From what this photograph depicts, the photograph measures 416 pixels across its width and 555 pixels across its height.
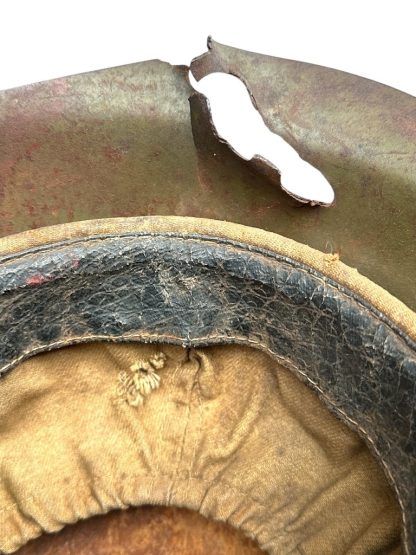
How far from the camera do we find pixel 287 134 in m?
0.81

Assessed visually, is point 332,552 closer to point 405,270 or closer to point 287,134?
point 405,270

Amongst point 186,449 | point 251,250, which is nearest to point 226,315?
point 251,250


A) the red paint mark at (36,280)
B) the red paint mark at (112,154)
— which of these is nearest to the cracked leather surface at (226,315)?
the red paint mark at (36,280)

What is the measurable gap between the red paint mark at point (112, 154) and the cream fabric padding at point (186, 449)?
26 cm

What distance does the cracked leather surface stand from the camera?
75cm

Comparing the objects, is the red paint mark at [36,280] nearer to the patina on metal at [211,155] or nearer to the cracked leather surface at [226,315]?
the cracked leather surface at [226,315]

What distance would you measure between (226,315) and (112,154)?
26 cm

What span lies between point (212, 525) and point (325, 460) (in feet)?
0.67

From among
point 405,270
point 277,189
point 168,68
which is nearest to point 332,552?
point 405,270

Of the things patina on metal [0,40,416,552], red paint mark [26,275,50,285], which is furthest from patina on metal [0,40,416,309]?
red paint mark [26,275,50,285]

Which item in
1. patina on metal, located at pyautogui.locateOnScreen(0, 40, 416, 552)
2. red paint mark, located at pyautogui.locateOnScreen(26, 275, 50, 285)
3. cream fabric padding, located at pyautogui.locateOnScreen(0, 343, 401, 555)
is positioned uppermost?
patina on metal, located at pyautogui.locateOnScreen(0, 40, 416, 552)

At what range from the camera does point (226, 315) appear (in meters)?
0.86

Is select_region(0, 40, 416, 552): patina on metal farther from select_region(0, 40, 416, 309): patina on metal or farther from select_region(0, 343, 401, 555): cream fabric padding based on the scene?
select_region(0, 343, 401, 555): cream fabric padding

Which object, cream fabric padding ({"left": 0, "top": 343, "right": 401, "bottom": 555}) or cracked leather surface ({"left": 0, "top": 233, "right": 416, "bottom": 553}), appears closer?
cracked leather surface ({"left": 0, "top": 233, "right": 416, "bottom": 553})
